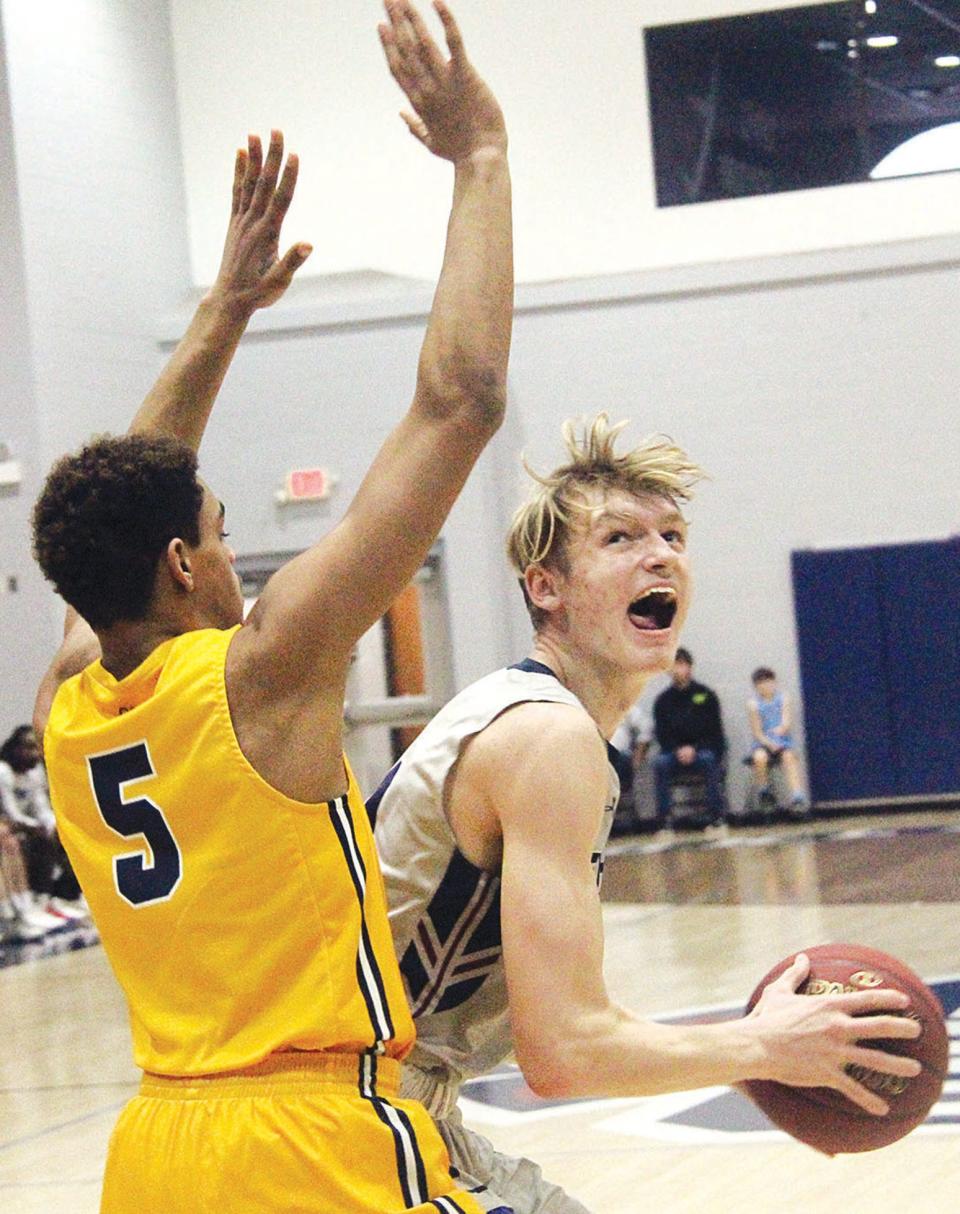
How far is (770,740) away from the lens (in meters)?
14.9

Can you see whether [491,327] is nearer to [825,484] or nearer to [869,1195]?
[869,1195]

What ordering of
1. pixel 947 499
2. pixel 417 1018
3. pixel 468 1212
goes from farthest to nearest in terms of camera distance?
1. pixel 947 499
2. pixel 417 1018
3. pixel 468 1212

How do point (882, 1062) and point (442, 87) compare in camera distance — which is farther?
point (882, 1062)

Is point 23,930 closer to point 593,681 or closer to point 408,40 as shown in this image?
point 593,681

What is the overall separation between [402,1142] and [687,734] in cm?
1285

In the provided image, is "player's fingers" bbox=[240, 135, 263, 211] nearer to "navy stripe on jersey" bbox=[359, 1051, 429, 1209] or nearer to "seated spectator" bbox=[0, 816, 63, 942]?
"navy stripe on jersey" bbox=[359, 1051, 429, 1209]

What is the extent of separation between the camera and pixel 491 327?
2025mm

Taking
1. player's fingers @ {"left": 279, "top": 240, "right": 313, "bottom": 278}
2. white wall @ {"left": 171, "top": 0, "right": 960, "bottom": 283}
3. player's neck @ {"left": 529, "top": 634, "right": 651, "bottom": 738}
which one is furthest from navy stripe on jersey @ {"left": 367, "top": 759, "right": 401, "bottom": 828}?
white wall @ {"left": 171, "top": 0, "right": 960, "bottom": 283}

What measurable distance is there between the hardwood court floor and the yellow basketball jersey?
2922mm

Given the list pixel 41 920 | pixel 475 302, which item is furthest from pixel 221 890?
pixel 41 920

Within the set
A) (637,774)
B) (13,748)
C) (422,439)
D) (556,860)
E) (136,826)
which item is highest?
(422,439)

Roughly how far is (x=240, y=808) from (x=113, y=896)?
0.73 feet

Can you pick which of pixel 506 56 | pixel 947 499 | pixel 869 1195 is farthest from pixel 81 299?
pixel 869 1195

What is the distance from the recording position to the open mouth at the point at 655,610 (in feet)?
8.94
